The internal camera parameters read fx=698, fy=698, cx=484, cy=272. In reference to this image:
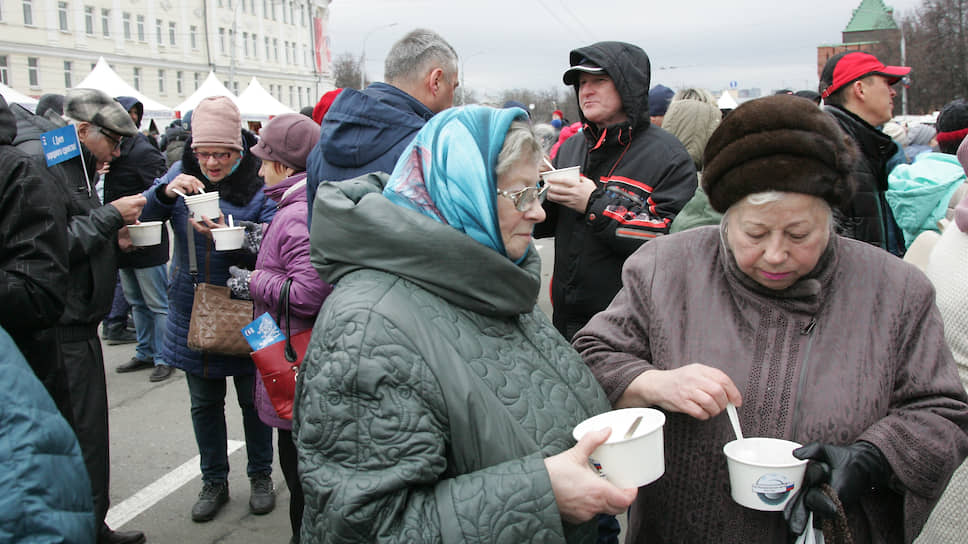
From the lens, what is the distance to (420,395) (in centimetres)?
141

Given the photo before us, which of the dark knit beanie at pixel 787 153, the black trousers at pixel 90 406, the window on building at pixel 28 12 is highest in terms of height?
the window on building at pixel 28 12

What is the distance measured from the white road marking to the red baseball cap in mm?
4426

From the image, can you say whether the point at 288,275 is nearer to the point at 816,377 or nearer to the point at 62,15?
the point at 816,377

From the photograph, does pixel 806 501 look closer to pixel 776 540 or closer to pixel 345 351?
pixel 776 540

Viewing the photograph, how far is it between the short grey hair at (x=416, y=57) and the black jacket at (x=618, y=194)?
0.64 metres

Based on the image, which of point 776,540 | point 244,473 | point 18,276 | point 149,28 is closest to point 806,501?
point 776,540

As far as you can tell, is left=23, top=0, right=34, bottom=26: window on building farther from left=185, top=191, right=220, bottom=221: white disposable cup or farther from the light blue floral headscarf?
the light blue floral headscarf

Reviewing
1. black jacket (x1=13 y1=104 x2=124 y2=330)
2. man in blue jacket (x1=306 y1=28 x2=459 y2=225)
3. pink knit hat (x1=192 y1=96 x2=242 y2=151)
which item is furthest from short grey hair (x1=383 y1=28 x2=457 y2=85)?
black jacket (x1=13 y1=104 x2=124 y2=330)

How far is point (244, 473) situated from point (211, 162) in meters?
1.95

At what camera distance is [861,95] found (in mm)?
3799

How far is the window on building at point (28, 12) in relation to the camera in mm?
40719

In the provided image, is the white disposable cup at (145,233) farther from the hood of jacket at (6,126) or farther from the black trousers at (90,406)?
the hood of jacket at (6,126)

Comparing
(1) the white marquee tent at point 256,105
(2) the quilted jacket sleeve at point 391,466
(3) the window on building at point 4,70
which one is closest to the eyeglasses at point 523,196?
(2) the quilted jacket sleeve at point 391,466

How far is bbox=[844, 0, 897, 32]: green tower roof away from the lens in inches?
2808
